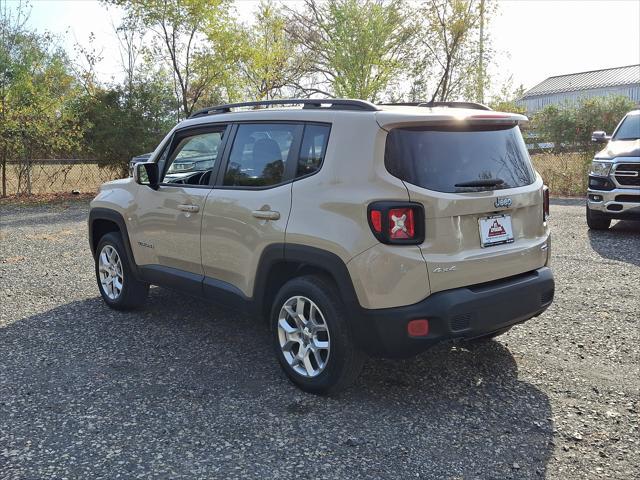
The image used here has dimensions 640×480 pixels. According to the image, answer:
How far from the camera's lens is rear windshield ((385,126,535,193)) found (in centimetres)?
323

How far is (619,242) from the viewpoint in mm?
8586

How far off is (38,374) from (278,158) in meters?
2.24

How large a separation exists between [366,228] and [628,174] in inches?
284

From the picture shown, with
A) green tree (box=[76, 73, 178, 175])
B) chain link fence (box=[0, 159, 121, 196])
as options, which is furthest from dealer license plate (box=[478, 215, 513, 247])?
chain link fence (box=[0, 159, 121, 196])

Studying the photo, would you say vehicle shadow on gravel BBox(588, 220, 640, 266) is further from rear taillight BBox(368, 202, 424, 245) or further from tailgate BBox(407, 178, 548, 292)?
rear taillight BBox(368, 202, 424, 245)

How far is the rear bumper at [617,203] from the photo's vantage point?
28.6 feet

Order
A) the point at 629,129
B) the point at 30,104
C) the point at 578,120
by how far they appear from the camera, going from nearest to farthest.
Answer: the point at 629,129 → the point at 30,104 → the point at 578,120

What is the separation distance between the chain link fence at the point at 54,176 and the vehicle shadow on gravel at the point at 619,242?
13303 mm

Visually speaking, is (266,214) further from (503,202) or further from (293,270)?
(503,202)

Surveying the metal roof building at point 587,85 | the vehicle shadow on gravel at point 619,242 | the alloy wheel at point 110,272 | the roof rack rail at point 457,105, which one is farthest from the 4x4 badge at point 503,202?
the metal roof building at point 587,85

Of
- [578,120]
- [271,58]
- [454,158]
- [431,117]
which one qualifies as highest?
[271,58]

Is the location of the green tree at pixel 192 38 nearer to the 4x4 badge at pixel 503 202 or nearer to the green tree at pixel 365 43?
the green tree at pixel 365 43

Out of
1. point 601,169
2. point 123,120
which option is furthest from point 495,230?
point 123,120

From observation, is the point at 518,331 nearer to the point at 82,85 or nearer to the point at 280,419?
the point at 280,419
